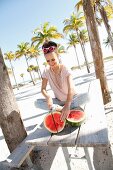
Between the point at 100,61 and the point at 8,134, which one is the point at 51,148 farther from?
the point at 100,61

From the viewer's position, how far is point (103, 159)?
415 cm

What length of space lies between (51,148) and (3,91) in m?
1.53

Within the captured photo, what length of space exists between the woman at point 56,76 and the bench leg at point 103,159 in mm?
1088

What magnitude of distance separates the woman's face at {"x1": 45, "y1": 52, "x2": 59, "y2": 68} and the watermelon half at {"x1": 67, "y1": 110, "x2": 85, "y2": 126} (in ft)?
2.60

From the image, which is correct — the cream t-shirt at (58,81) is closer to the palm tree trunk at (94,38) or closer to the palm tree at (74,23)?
the palm tree trunk at (94,38)

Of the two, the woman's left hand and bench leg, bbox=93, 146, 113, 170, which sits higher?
the woman's left hand

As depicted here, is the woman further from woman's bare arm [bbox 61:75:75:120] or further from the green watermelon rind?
the green watermelon rind

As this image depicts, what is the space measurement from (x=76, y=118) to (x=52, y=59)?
1.02 meters

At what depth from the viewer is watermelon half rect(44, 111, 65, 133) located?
3121mm

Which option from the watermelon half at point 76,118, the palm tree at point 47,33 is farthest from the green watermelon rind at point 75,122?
the palm tree at point 47,33

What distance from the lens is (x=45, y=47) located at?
12.0 ft

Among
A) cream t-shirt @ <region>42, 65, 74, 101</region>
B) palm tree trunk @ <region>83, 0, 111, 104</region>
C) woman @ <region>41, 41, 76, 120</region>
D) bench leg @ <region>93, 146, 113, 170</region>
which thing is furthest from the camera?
palm tree trunk @ <region>83, 0, 111, 104</region>

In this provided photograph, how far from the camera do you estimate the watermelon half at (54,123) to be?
312 cm

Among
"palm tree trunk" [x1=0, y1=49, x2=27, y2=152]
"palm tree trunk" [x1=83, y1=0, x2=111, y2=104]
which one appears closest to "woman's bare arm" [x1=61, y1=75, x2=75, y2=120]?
"palm tree trunk" [x1=0, y1=49, x2=27, y2=152]
